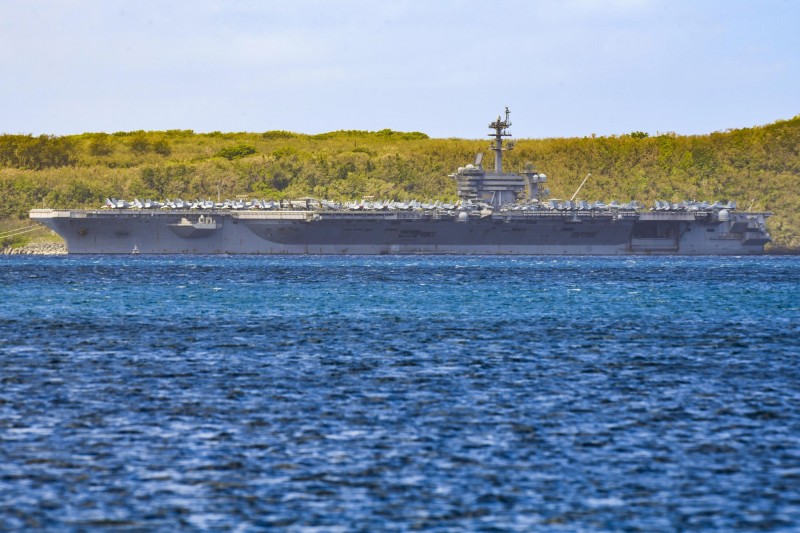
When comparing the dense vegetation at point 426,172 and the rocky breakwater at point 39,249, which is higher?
the dense vegetation at point 426,172

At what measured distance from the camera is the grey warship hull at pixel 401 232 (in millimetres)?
83688

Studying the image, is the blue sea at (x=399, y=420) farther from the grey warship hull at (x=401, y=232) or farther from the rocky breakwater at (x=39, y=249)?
the rocky breakwater at (x=39, y=249)

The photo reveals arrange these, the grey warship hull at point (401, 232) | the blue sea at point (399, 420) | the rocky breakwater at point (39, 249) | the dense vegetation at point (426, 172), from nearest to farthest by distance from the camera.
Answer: the blue sea at point (399, 420)
the grey warship hull at point (401, 232)
the rocky breakwater at point (39, 249)
the dense vegetation at point (426, 172)

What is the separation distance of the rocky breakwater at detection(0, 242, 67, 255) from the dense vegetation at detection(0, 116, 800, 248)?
434 inches

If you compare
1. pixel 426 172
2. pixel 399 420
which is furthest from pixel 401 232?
pixel 399 420

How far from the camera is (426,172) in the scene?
5925 inches

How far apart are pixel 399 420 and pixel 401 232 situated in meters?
69.0

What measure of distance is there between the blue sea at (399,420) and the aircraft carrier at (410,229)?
47.1m

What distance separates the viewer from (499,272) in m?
63.8

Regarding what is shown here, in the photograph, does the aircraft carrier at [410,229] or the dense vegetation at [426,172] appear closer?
the aircraft carrier at [410,229]

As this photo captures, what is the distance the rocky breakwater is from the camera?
368 ft

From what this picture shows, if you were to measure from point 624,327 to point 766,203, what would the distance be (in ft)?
375

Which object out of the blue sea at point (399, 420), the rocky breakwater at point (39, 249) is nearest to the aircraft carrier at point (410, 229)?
the rocky breakwater at point (39, 249)

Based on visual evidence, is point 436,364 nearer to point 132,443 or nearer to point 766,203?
point 132,443
